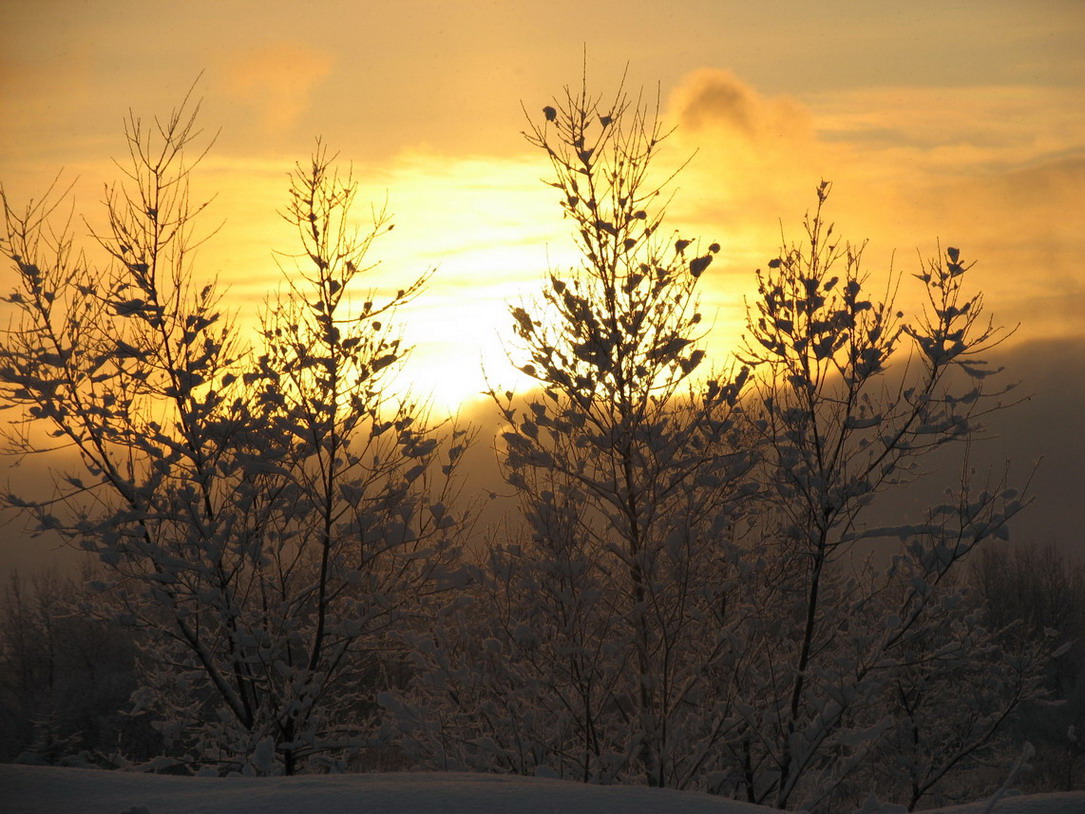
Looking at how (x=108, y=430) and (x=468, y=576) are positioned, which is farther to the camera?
(x=108, y=430)

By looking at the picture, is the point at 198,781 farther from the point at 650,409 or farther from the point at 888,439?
the point at 888,439

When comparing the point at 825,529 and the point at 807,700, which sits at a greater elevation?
the point at 825,529

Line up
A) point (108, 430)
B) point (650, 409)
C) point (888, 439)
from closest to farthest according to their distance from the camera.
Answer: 1. point (650, 409)
2. point (888, 439)
3. point (108, 430)

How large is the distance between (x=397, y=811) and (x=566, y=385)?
4.13 metres

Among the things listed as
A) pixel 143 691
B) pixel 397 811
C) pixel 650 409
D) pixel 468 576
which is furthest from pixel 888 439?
pixel 143 691

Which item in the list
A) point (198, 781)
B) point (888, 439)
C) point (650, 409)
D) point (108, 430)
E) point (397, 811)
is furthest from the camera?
point (108, 430)

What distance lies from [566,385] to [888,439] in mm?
2869

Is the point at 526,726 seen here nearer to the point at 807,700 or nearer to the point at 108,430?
the point at 807,700

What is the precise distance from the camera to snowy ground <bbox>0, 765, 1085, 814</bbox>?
3801mm

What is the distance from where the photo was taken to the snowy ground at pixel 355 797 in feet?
12.5

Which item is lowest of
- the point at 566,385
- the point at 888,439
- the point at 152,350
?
the point at 888,439

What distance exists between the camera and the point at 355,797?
3.92m

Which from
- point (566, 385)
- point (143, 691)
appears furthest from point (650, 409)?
point (143, 691)

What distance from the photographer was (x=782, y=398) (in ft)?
26.9
